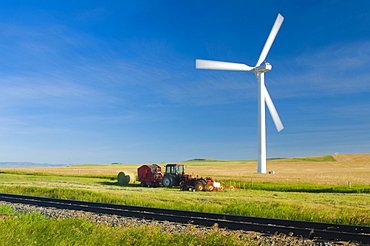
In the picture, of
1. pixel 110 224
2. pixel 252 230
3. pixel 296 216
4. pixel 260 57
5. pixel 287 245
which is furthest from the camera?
pixel 260 57

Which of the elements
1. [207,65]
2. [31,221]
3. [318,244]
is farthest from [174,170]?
[318,244]

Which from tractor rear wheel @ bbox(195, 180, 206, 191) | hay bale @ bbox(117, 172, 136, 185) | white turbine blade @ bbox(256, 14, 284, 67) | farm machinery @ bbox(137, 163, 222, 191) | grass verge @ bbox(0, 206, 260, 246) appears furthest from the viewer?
white turbine blade @ bbox(256, 14, 284, 67)

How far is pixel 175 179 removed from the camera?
114 feet

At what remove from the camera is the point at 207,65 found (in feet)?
166

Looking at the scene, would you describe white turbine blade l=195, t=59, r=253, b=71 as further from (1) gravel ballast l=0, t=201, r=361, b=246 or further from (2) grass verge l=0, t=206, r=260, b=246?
(2) grass verge l=0, t=206, r=260, b=246

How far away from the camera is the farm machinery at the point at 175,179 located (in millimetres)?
31398

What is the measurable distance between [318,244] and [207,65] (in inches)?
1636

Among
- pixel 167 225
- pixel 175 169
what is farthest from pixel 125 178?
pixel 167 225

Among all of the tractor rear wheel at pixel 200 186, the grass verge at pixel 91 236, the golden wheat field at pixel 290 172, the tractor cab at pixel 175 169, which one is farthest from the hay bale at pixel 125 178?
the grass verge at pixel 91 236

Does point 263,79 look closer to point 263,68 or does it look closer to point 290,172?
point 263,68

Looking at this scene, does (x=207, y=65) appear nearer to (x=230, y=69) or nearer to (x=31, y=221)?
(x=230, y=69)

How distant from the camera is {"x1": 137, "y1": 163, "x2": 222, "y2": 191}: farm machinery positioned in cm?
3140

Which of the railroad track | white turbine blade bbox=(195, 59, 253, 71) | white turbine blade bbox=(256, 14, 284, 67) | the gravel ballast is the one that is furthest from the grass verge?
white turbine blade bbox=(256, 14, 284, 67)

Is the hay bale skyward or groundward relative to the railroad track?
skyward
